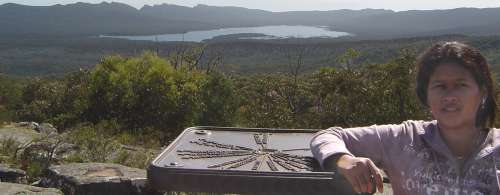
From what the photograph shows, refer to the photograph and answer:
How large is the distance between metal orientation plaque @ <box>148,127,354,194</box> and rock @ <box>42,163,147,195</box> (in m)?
0.76

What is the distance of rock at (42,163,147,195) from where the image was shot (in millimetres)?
4801

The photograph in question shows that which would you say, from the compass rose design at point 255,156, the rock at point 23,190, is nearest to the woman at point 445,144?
the compass rose design at point 255,156

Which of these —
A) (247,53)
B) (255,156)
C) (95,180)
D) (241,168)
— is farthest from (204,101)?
(247,53)

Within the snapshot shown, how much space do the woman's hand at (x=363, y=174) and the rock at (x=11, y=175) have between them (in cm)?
413

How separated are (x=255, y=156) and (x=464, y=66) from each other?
175 centimetres

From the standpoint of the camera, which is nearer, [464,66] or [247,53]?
[464,66]

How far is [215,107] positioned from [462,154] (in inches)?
665

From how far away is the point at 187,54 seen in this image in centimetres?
2622

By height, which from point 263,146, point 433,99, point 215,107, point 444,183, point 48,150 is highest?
point 433,99

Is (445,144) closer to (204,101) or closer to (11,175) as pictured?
(11,175)

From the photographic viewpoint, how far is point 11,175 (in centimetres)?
564

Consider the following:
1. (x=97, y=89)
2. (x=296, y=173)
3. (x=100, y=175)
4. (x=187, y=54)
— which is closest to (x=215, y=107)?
(x=97, y=89)

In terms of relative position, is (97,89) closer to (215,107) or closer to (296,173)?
(215,107)

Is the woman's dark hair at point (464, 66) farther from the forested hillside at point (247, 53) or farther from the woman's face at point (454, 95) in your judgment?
the forested hillside at point (247, 53)
